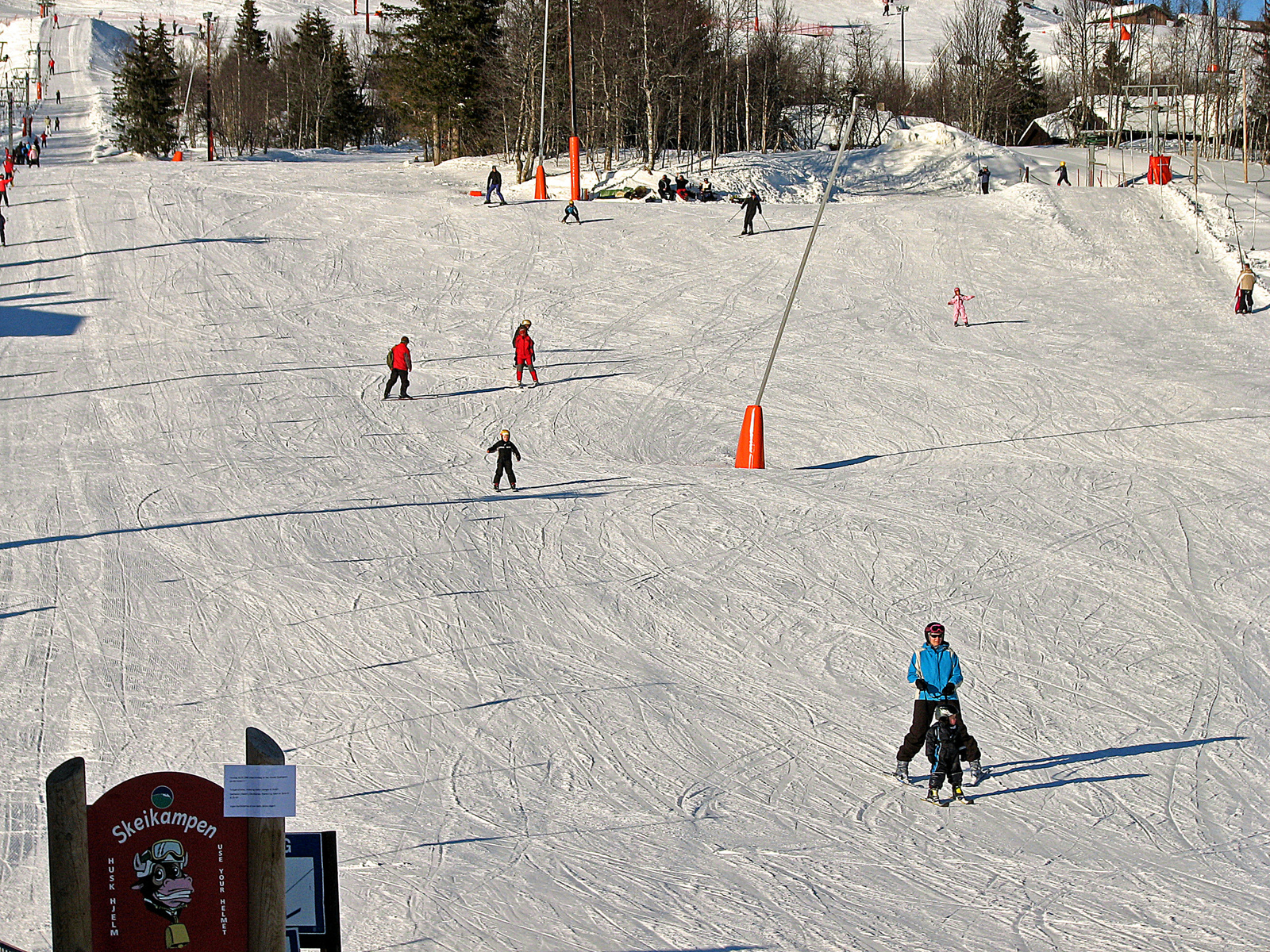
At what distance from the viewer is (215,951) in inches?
167

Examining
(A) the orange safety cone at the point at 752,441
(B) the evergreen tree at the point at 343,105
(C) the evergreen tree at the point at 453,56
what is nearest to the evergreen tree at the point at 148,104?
(B) the evergreen tree at the point at 343,105

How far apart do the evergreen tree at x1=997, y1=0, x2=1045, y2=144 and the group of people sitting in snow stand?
104ft

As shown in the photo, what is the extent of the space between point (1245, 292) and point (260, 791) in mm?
25381

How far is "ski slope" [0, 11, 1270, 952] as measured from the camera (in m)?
6.87

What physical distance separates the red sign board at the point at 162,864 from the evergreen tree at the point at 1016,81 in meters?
64.1

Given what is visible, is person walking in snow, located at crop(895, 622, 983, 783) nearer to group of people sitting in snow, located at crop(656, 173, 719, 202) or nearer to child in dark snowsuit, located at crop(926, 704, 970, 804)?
child in dark snowsuit, located at crop(926, 704, 970, 804)

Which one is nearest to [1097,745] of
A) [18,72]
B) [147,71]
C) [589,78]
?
[589,78]

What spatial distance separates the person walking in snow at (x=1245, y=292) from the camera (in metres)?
24.8

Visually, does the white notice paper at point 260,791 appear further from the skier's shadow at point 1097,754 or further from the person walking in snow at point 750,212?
the person walking in snow at point 750,212

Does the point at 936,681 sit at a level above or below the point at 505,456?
below

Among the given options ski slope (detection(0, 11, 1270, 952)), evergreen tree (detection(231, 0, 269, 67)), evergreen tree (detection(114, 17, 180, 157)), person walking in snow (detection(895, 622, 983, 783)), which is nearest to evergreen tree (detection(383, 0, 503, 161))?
evergreen tree (detection(114, 17, 180, 157))

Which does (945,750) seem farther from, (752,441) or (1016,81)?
(1016,81)

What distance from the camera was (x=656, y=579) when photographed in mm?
12250

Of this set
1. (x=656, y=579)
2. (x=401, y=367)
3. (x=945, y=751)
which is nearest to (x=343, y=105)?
(x=401, y=367)
